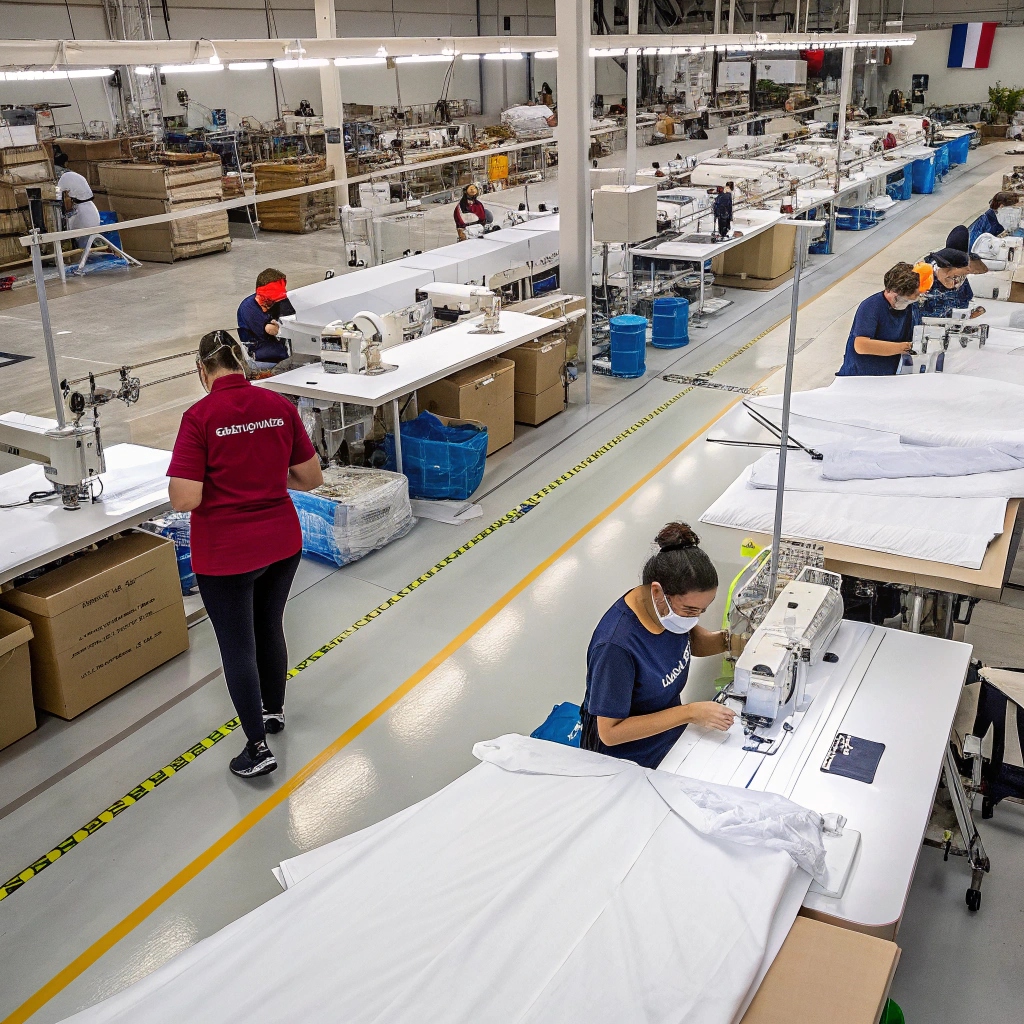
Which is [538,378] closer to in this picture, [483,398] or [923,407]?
[483,398]

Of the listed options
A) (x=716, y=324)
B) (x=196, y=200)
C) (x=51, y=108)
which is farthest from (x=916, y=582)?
(x=51, y=108)

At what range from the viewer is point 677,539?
9.92 feet

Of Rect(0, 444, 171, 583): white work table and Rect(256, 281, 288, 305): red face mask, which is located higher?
Rect(256, 281, 288, 305): red face mask

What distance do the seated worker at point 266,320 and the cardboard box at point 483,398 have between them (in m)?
1.28

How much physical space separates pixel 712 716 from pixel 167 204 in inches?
544

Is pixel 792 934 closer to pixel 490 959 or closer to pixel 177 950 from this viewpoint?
pixel 490 959

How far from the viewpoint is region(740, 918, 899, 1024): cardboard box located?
2102 millimetres

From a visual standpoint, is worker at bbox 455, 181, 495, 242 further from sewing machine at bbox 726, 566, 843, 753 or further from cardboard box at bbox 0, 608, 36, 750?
sewing machine at bbox 726, 566, 843, 753

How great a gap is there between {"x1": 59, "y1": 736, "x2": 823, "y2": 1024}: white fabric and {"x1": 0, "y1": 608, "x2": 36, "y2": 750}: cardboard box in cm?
207

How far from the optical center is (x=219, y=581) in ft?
12.1

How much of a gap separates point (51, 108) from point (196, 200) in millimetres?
2667

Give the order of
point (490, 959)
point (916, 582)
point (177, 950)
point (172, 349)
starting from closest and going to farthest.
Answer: point (490, 959) → point (177, 950) → point (916, 582) → point (172, 349)

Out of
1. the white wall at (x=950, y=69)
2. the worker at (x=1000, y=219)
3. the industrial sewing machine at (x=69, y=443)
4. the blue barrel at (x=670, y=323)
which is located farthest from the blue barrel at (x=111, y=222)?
the white wall at (x=950, y=69)

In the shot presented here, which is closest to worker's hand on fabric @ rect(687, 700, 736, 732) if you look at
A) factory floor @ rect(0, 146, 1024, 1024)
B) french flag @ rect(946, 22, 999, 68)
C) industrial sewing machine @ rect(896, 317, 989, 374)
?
factory floor @ rect(0, 146, 1024, 1024)
